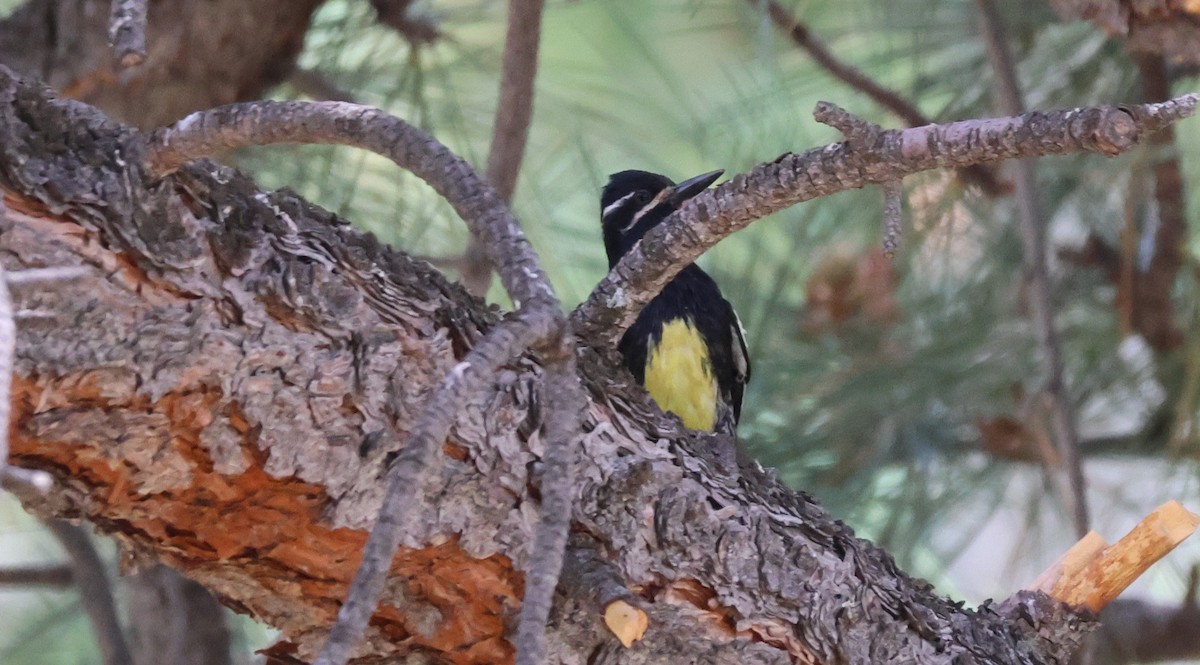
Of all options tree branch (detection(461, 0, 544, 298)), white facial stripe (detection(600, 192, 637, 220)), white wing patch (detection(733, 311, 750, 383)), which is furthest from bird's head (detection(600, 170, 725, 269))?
tree branch (detection(461, 0, 544, 298))

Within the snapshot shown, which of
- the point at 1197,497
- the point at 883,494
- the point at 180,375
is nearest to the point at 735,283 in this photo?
the point at 883,494

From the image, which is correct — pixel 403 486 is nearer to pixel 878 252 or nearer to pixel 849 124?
pixel 849 124

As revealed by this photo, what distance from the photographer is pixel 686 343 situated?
1.83 metres

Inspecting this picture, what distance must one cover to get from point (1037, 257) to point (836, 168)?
2.98 feet

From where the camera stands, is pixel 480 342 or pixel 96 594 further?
pixel 96 594

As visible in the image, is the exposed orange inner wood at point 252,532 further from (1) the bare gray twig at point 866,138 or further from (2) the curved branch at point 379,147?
(1) the bare gray twig at point 866,138

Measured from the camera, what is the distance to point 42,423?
0.80m

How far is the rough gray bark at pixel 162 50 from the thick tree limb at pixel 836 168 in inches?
35.5

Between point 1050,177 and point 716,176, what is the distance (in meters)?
0.74

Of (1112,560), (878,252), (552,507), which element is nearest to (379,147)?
(552,507)

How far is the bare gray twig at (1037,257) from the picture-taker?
5.46 feet

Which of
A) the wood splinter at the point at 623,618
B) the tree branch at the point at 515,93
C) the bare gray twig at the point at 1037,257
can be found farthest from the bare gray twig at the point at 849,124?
the bare gray twig at the point at 1037,257

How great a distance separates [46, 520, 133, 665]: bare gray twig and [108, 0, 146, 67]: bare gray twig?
1159 mm

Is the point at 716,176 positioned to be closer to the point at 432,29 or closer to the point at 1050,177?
the point at 432,29
